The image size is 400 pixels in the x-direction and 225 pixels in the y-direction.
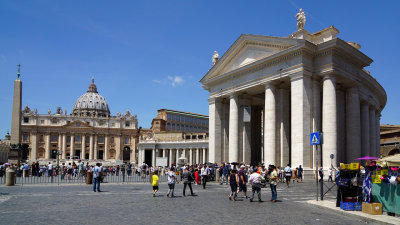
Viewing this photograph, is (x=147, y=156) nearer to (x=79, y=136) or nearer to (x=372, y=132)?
(x=79, y=136)

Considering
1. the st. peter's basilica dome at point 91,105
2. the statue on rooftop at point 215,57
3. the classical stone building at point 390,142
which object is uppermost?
the st. peter's basilica dome at point 91,105

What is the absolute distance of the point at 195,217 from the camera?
10.2m

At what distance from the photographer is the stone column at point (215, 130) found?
3662 cm

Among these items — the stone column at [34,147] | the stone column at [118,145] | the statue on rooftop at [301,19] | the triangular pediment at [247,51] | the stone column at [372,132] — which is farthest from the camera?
the stone column at [118,145]

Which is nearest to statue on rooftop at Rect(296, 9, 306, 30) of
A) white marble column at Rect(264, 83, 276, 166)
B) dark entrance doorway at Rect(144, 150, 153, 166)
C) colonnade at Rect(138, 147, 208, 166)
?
white marble column at Rect(264, 83, 276, 166)

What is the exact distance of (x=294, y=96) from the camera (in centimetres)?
2677

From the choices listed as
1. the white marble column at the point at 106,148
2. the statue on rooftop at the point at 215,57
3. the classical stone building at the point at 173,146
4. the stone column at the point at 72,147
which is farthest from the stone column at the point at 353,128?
the stone column at the point at 72,147

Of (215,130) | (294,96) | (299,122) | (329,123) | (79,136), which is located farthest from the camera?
(79,136)

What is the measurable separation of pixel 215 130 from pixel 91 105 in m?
136

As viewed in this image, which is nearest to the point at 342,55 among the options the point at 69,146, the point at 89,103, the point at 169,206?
the point at 169,206

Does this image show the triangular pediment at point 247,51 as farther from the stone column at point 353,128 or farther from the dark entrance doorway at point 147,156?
the dark entrance doorway at point 147,156

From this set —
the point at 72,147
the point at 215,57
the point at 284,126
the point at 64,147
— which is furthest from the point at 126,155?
the point at 284,126

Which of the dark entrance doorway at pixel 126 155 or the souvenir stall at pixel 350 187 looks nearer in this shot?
the souvenir stall at pixel 350 187

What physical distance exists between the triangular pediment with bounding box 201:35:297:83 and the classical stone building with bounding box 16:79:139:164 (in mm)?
92946
